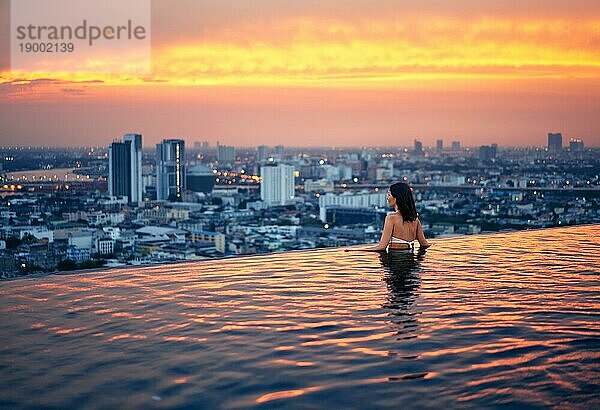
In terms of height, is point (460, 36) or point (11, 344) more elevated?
point (460, 36)

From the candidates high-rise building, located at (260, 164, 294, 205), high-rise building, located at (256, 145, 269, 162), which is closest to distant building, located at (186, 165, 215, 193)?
high-rise building, located at (260, 164, 294, 205)

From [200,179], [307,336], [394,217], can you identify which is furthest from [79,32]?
[307,336]

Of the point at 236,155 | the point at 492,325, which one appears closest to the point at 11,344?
the point at 492,325

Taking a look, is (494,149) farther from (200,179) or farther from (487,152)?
(200,179)

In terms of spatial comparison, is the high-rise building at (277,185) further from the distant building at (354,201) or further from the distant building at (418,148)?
the distant building at (418,148)

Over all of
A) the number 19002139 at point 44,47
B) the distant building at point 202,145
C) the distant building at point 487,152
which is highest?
the number 19002139 at point 44,47

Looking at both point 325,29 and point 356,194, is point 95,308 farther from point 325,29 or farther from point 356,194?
point 356,194

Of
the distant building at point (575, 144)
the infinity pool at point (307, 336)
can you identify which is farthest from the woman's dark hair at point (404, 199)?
the distant building at point (575, 144)
